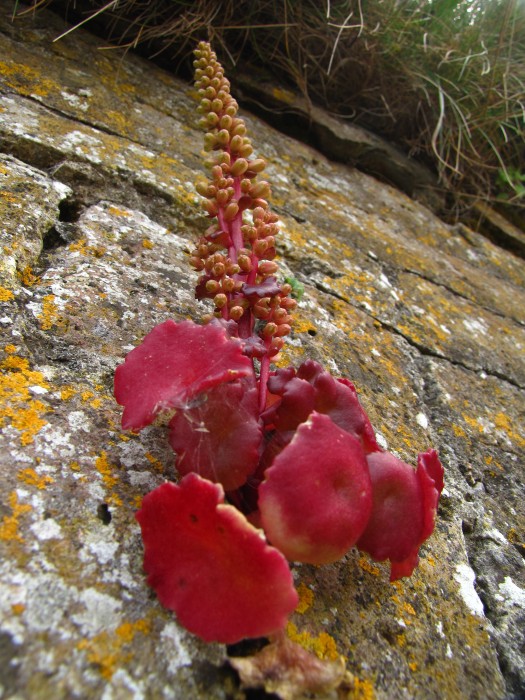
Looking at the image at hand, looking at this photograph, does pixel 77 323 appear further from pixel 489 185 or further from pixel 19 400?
pixel 489 185

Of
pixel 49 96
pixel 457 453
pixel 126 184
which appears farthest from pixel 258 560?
pixel 49 96

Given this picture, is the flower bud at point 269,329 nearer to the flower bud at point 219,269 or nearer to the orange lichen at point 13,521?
the flower bud at point 219,269

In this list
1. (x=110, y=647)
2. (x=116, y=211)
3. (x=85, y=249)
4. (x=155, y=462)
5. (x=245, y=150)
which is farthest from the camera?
(x=116, y=211)

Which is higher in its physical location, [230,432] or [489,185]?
[489,185]

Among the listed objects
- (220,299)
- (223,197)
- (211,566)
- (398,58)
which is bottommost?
(211,566)

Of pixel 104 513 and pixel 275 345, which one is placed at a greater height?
pixel 275 345

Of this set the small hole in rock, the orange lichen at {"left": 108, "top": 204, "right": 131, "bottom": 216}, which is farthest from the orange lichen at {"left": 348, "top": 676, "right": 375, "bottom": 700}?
the orange lichen at {"left": 108, "top": 204, "right": 131, "bottom": 216}

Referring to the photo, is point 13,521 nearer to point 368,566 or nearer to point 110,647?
point 110,647

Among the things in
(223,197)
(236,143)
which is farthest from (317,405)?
(236,143)
